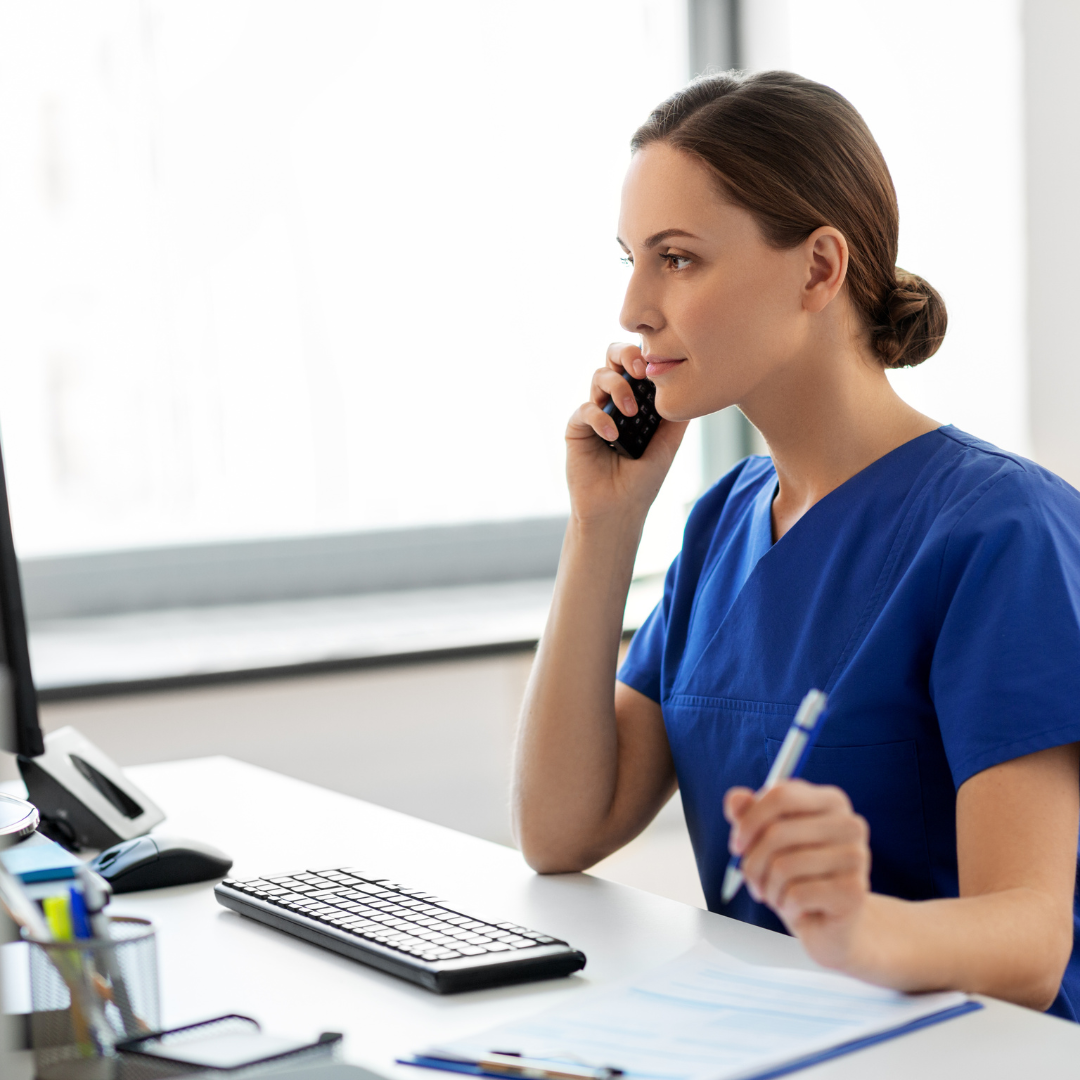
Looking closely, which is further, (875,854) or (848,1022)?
(875,854)

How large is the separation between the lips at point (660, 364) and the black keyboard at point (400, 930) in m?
0.50

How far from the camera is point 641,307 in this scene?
3.90 ft

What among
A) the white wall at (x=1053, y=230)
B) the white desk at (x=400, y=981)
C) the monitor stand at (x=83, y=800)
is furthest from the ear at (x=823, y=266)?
the white wall at (x=1053, y=230)

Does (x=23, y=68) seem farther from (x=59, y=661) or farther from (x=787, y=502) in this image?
(x=787, y=502)

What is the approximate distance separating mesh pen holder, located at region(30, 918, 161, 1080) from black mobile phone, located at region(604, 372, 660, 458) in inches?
30.3

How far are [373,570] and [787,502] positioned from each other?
1.44m

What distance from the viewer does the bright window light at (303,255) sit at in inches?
90.7

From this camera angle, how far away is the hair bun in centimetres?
122

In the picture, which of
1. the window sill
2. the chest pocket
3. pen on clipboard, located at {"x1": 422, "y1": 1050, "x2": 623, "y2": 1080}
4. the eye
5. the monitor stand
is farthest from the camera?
the window sill

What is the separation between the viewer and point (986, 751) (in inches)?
37.9

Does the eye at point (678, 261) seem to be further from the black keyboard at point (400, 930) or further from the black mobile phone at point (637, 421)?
the black keyboard at point (400, 930)

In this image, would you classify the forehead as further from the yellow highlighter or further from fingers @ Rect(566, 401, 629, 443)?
the yellow highlighter

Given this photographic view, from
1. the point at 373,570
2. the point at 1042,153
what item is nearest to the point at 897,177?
the point at 1042,153

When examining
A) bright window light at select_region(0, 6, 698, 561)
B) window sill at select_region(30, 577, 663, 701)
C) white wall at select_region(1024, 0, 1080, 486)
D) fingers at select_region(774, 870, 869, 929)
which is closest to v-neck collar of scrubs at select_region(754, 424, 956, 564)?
fingers at select_region(774, 870, 869, 929)
